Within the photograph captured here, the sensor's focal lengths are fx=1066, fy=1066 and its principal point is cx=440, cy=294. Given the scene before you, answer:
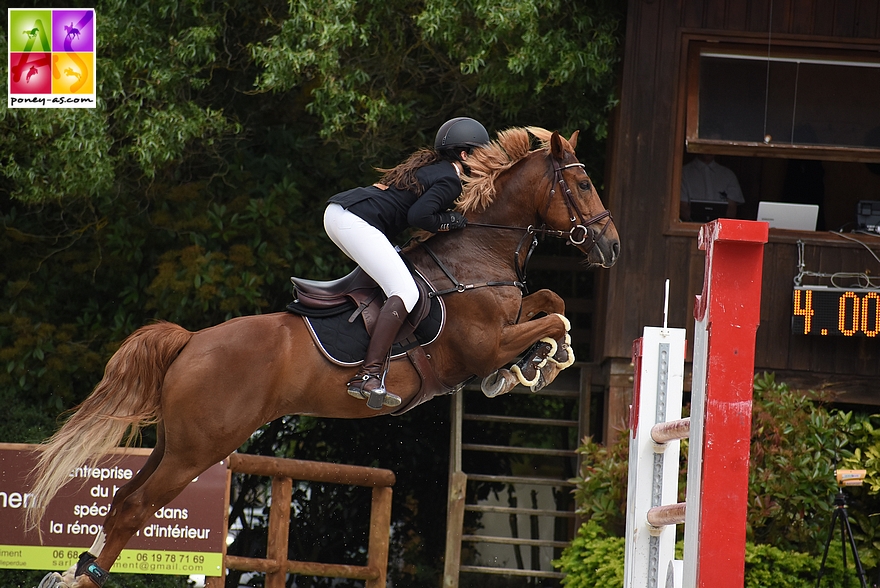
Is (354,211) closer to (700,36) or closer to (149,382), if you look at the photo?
(149,382)

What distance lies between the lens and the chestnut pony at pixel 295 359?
4.32 meters

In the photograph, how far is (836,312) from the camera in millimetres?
7398

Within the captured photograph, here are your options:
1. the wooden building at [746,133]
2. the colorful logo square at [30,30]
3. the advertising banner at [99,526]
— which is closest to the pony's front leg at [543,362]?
the advertising banner at [99,526]

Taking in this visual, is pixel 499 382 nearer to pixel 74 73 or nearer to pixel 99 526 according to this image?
pixel 99 526

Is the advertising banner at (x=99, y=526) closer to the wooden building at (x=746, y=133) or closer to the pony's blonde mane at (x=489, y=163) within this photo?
the pony's blonde mane at (x=489, y=163)

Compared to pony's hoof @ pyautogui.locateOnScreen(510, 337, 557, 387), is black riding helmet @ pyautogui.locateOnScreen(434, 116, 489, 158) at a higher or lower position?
higher

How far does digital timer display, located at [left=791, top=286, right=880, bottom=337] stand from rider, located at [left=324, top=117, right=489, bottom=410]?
149 inches

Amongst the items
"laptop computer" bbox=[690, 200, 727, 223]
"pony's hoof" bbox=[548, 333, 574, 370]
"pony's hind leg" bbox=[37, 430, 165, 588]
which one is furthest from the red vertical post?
"laptop computer" bbox=[690, 200, 727, 223]

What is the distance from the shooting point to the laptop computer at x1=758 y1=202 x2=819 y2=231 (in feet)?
25.6

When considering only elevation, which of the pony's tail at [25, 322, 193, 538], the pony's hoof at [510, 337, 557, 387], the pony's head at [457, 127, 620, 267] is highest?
the pony's head at [457, 127, 620, 267]

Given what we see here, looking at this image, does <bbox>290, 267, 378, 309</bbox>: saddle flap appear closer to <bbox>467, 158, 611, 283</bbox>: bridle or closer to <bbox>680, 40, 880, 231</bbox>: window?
<bbox>467, 158, 611, 283</bbox>: bridle

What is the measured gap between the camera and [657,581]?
4207 millimetres

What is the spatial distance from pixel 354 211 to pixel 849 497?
4327 mm

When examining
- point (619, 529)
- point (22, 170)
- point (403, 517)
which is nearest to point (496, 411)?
point (403, 517)
